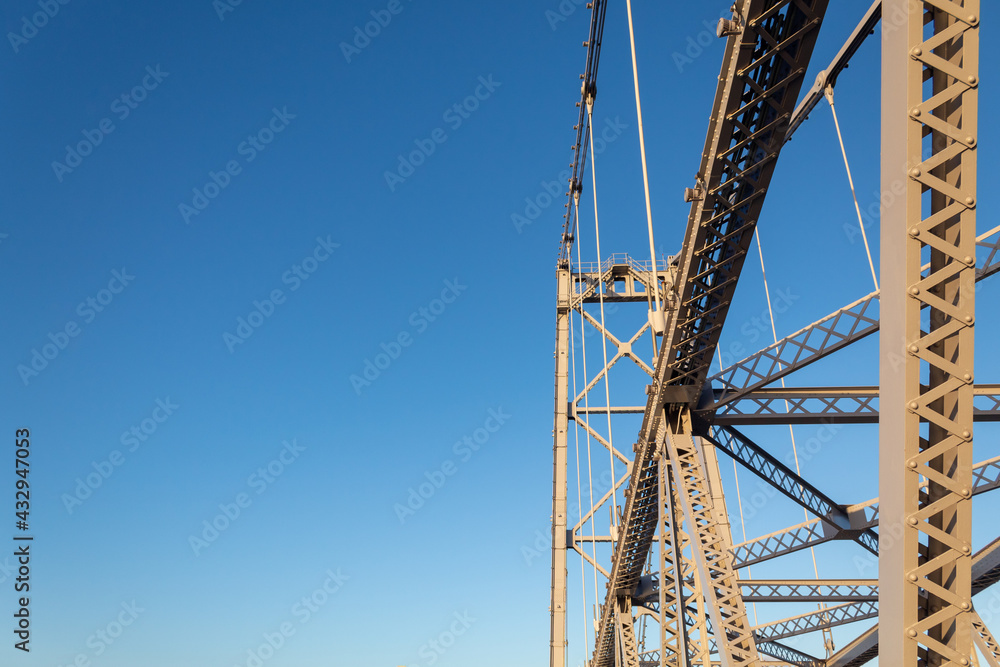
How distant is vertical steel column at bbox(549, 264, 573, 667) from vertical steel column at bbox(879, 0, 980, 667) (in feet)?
78.7

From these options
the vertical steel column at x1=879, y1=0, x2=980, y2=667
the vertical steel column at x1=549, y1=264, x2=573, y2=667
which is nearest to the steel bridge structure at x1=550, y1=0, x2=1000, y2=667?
the vertical steel column at x1=879, y1=0, x2=980, y2=667

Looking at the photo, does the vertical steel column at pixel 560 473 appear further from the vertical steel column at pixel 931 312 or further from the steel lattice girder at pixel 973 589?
the vertical steel column at pixel 931 312

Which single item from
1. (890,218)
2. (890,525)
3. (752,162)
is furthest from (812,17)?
(890,525)

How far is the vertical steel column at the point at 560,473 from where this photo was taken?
27.7 meters

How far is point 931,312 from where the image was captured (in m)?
5.20

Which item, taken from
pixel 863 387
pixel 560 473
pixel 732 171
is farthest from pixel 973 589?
pixel 560 473

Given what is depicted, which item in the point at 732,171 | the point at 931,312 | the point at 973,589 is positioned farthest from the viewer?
the point at 973,589

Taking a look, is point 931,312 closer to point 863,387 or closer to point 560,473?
point 863,387

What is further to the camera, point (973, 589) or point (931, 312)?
point (973, 589)

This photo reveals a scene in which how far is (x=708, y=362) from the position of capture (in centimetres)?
1285

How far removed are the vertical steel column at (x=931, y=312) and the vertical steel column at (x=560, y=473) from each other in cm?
2400

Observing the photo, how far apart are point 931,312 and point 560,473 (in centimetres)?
2572

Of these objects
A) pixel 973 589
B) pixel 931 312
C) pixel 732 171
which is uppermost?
pixel 732 171

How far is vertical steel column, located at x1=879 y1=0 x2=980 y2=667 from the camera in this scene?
16.3 ft
